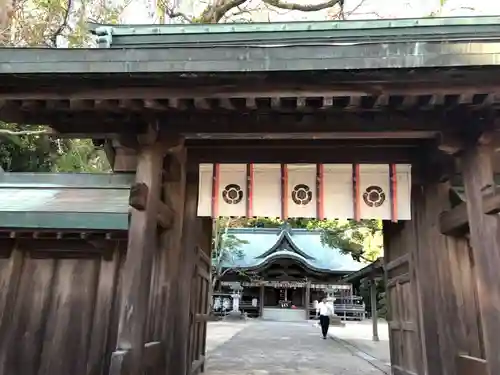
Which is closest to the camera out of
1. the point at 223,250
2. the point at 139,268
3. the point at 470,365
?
the point at 139,268

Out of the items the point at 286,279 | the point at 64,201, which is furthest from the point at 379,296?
the point at 64,201

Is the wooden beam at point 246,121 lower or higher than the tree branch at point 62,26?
lower

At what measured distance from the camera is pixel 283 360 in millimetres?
10906

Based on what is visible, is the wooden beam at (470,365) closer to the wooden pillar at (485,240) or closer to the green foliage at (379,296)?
the wooden pillar at (485,240)

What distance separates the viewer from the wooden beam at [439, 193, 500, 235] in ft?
12.8

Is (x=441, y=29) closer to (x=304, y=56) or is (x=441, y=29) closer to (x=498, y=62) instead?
(x=498, y=62)

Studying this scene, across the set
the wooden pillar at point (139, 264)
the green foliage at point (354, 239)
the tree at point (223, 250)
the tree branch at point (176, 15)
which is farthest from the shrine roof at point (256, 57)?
the green foliage at point (354, 239)

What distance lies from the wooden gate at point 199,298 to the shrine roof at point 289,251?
23.3m

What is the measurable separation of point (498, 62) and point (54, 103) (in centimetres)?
394

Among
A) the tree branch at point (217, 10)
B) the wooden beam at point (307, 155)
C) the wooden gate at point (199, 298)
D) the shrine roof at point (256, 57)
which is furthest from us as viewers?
the tree branch at point (217, 10)

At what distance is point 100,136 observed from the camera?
4.84 metres

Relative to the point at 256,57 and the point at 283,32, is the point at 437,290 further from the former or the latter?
the point at 283,32

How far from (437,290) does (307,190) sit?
1951 mm

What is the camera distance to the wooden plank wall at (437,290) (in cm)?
487
